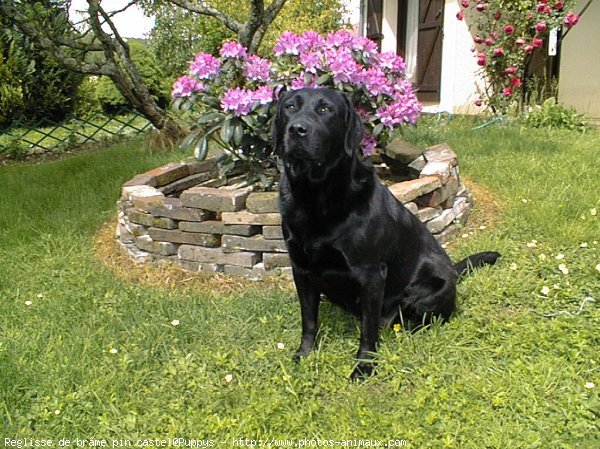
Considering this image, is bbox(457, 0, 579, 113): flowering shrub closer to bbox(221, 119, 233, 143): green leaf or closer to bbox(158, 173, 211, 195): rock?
bbox(158, 173, 211, 195): rock

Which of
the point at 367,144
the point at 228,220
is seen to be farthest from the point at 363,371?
the point at 367,144

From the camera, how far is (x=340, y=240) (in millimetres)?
2143

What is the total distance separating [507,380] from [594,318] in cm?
66

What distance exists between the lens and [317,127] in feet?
6.64

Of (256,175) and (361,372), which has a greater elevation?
(256,175)

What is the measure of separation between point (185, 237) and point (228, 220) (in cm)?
37

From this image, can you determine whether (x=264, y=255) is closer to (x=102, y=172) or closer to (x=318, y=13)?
(x=102, y=172)

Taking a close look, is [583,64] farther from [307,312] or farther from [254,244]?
[307,312]

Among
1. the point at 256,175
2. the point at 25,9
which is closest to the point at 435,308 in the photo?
the point at 256,175

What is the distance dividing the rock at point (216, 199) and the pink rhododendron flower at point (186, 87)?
0.59m

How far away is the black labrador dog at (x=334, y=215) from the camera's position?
2102 mm

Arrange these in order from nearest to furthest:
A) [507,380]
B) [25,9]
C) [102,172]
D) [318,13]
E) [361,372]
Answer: [507,380], [361,372], [25,9], [102,172], [318,13]

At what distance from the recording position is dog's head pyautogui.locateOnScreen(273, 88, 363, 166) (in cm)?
201

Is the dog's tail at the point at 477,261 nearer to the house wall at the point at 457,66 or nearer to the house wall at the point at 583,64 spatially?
the house wall at the point at 457,66
